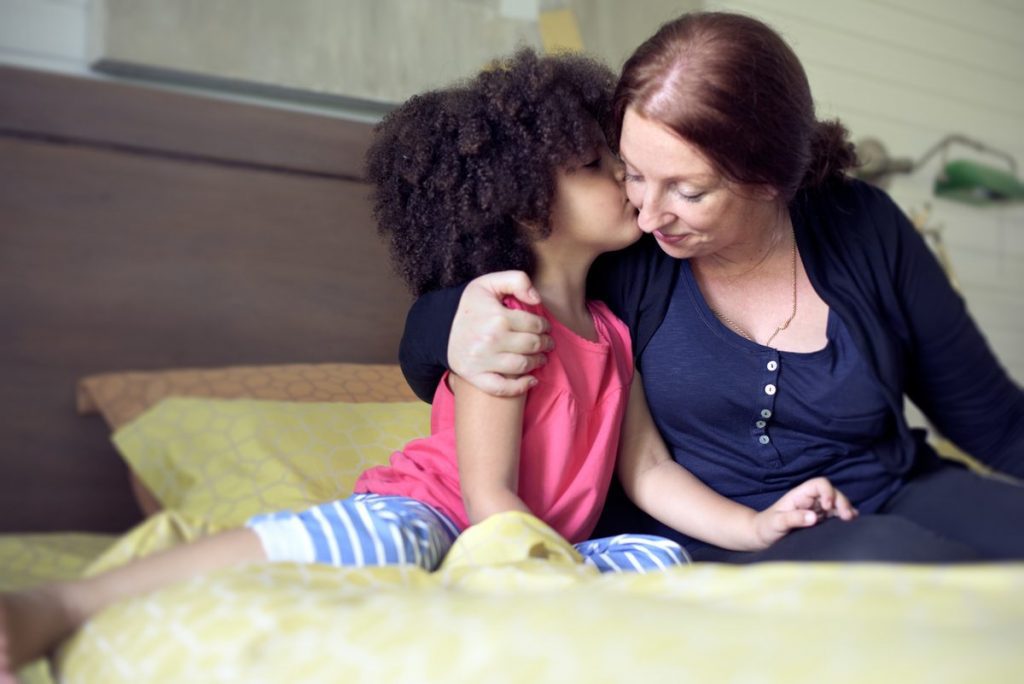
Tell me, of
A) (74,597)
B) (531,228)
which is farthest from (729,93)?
(74,597)

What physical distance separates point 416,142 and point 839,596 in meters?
0.60

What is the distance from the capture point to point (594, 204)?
1.00 m

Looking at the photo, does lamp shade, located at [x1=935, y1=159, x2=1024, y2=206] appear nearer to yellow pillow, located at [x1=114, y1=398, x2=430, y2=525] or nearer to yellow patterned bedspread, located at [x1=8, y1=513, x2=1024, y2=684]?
yellow pillow, located at [x1=114, y1=398, x2=430, y2=525]

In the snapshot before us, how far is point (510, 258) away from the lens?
998 mm

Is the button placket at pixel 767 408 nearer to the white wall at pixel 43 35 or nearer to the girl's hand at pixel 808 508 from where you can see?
the girl's hand at pixel 808 508

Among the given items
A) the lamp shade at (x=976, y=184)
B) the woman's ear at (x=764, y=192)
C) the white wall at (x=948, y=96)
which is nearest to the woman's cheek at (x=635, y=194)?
the woman's ear at (x=764, y=192)

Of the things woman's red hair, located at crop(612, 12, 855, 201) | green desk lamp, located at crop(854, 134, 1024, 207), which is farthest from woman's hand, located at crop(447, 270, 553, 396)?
green desk lamp, located at crop(854, 134, 1024, 207)

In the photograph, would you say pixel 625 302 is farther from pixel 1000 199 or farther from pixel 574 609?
pixel 1000 199

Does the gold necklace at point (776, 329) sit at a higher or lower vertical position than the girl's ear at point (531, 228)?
lower

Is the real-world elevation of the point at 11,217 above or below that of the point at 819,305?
above

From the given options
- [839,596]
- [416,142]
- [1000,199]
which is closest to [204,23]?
[416,142]

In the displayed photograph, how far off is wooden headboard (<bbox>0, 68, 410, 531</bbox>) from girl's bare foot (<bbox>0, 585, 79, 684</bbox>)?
0.06 metres

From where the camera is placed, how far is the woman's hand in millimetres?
892

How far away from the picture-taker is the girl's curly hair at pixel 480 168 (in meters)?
0.97
